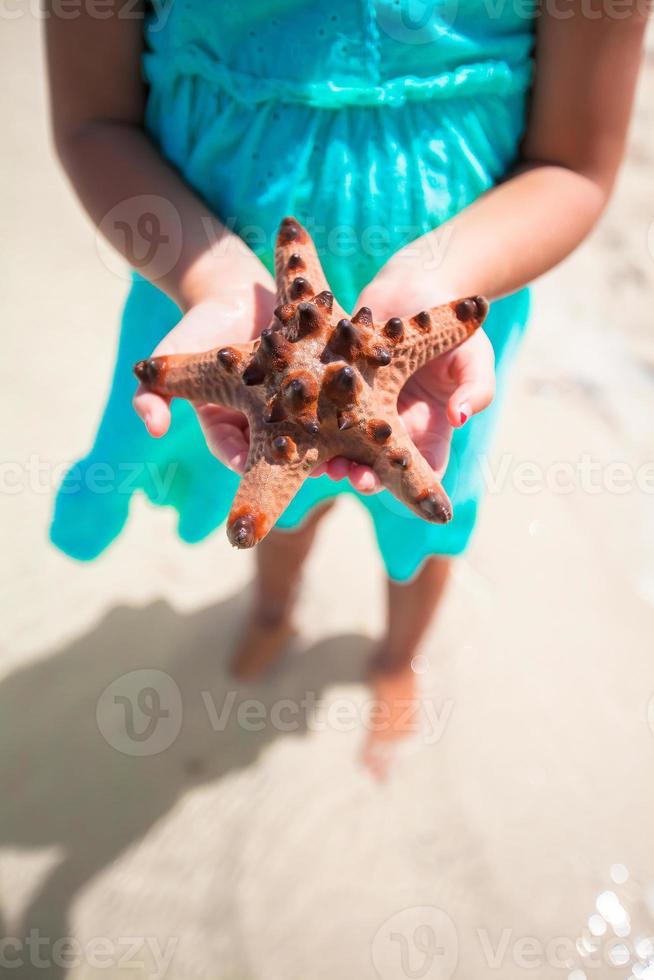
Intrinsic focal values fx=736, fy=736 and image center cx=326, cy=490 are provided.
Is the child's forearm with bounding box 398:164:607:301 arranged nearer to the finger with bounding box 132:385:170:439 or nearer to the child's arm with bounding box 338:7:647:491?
the child's arm with bounding box 338:7:647:491

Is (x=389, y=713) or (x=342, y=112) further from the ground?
(x=342, y=112)

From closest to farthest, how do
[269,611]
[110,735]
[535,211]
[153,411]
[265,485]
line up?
[265,485] → [153,411] → [535,211] → [110,735] → [269,611]

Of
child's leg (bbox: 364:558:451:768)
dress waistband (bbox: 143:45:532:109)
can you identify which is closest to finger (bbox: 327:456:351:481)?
dress waistband (bbox: 143:45:532:109)

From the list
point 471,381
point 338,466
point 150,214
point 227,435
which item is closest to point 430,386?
point 471,381

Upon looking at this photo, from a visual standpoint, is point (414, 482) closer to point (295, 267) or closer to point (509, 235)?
point (295, 267)

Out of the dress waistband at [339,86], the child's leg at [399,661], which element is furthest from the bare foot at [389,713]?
the dress waistband at [339,86]
